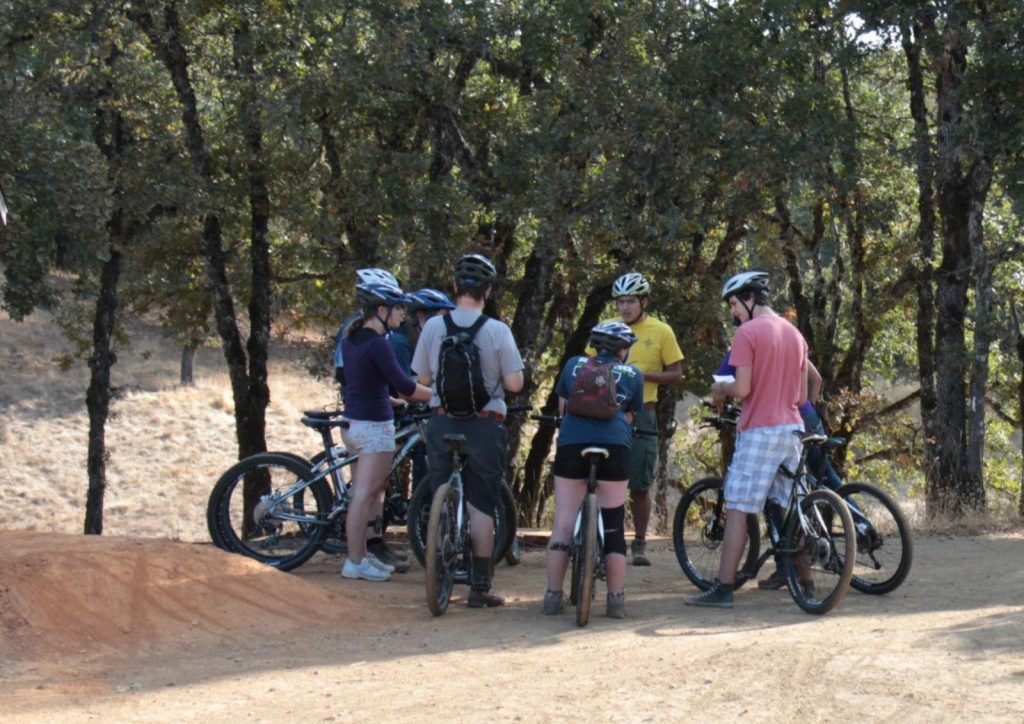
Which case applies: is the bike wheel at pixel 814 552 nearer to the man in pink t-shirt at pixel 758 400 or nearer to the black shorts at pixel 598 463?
the man in pink t-shirt at pixel 758 400

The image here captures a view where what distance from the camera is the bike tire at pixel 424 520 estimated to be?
9445mm

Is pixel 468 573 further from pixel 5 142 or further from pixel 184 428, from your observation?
pixel 184 428

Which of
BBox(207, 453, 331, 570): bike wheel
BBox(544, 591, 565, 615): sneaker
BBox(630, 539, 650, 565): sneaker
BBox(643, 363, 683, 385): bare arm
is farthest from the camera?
BBox(630, 539, 650, 565): sneaker

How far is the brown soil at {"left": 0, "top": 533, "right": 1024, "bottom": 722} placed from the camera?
5.94 m

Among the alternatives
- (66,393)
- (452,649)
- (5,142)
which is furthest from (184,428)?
(452,649)

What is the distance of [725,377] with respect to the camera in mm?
8766

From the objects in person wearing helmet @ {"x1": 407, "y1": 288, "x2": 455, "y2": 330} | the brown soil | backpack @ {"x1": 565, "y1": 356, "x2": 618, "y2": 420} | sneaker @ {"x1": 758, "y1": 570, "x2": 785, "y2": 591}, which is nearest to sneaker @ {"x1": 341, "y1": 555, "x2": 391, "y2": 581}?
the brown soil

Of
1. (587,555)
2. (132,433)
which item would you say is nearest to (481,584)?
(587,555)

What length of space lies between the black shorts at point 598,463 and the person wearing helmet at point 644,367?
6.71ft

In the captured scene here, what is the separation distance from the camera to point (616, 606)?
835 cm

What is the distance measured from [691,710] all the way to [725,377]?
10.9 ft

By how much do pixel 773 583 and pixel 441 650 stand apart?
3.11 meters

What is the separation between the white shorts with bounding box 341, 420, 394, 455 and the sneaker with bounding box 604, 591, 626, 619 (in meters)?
1.91

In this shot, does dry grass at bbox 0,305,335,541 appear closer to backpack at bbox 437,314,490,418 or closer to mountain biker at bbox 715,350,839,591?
mountain biker at bbox 715,350,839,591
